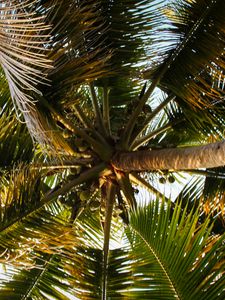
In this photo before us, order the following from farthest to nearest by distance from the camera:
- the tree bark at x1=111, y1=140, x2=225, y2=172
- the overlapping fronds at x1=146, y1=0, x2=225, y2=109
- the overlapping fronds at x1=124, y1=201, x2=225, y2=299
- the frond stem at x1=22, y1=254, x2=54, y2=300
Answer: the frond stem at x1=22, y1=254, x2=54, y2=300, the overlapping fronds at x1=146, y1=0, x2=225, y2=109, the tree bark at x1=111, y1=140, x2=225, y2=172, the overlapping fronds at x1=124, y1=201, x2=225, y2=299

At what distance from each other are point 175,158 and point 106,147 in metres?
1.06

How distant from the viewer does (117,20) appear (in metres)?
4.19

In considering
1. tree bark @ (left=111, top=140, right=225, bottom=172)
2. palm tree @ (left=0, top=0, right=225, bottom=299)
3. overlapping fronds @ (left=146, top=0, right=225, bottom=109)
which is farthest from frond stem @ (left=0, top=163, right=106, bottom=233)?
overlapping fronds @ (left=146, top=0, right=225, bottom=109)

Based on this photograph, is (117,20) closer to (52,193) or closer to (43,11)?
(43,11)

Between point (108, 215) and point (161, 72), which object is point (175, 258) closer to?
point (108, 215)

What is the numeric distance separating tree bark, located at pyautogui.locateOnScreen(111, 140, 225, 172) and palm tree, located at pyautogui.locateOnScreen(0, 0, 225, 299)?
10 mm

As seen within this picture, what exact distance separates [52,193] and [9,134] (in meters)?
0.71

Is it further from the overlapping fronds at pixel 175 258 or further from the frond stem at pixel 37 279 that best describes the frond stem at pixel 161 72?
the overlapping fronds at pixel 175 258

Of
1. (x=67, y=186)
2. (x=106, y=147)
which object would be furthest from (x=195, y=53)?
(x=67, y=186)

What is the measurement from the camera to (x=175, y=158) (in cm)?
352

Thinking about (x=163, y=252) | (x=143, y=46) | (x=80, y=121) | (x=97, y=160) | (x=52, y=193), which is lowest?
(x=163, y=252)

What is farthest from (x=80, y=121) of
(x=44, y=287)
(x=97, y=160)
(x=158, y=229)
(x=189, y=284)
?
(x=189, y=284)

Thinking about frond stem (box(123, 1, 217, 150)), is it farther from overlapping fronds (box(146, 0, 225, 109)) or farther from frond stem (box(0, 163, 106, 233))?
frond stem (box(0, 163, 106, 233))

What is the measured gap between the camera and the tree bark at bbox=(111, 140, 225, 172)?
2.99 meters
